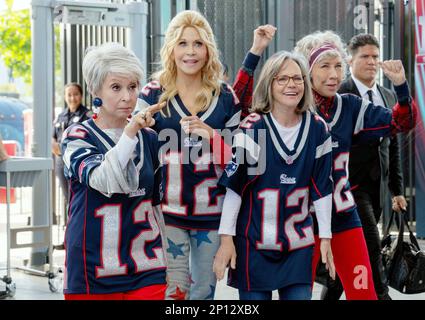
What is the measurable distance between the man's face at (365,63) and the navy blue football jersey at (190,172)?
1.37 metres

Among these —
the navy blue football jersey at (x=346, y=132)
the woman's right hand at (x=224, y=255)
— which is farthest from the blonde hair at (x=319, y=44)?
the woman's right hand at (x=224, y=255)

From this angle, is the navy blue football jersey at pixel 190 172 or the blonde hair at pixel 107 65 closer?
the blonde hair at pixel 107 65

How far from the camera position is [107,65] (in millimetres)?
3381

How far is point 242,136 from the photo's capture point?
155 inches

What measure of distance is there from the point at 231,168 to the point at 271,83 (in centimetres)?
Result: 43

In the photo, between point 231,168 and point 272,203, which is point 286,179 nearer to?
point 272,203

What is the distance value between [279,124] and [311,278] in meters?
0.70

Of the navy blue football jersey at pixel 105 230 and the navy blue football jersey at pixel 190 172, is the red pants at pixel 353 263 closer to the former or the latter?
the navy blue football jersey at pixel 190 172

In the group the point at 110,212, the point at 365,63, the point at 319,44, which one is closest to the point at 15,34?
the point at 365,63

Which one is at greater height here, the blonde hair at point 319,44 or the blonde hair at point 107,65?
the blonde hair at point 319,44

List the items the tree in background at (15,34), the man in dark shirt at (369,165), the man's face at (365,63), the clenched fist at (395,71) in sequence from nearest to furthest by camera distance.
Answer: the clenched fist at (395,71), the man in dark shirt at (369,165), the man's face at (365,63), the tree in background at (15,34)

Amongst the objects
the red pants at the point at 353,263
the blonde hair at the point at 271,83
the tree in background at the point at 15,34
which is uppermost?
the tree in background at the point at 15,34

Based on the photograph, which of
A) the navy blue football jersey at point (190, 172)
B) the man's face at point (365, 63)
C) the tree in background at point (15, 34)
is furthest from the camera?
the tree in background at point (15, 34)

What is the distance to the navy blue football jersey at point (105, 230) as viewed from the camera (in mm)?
3338
